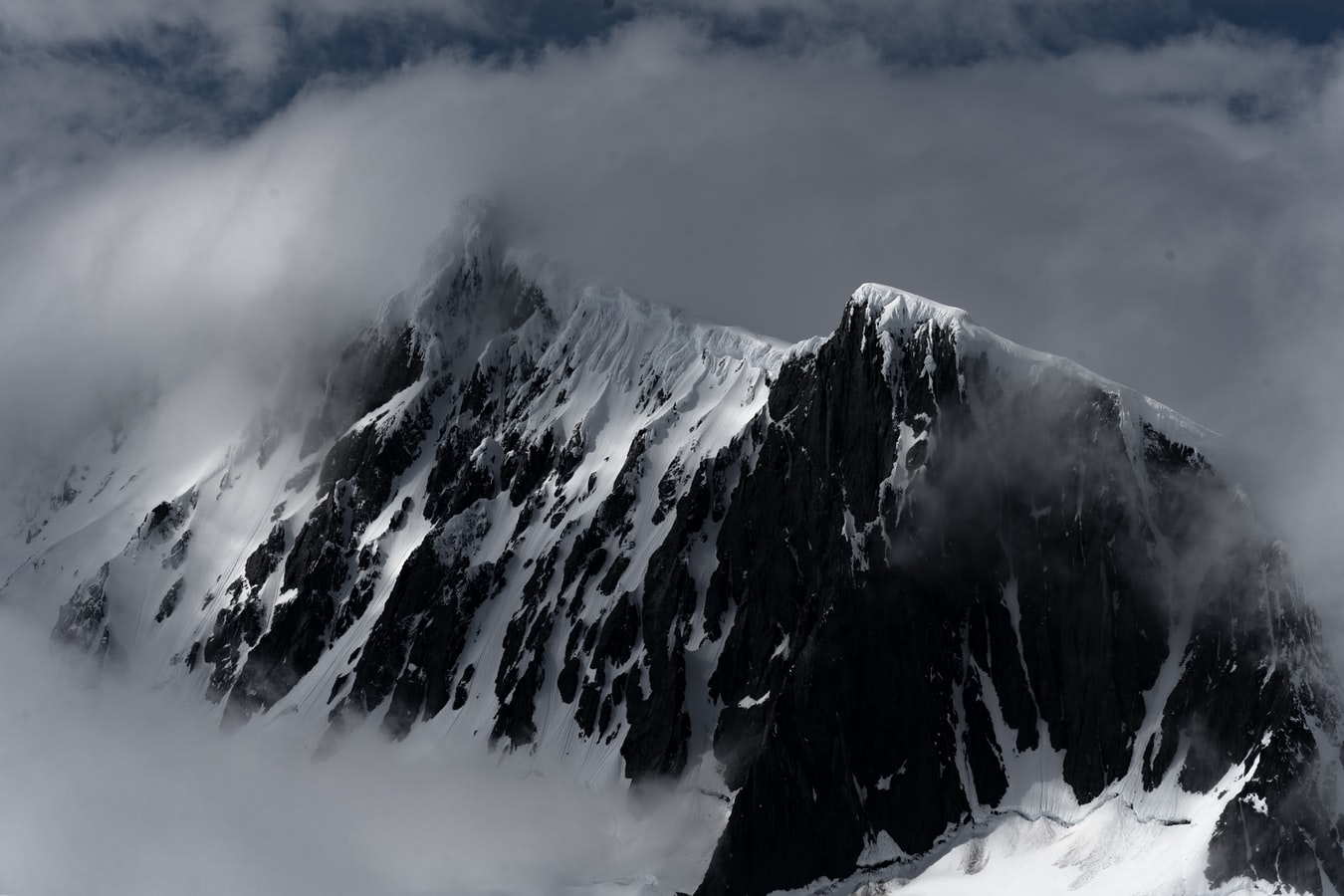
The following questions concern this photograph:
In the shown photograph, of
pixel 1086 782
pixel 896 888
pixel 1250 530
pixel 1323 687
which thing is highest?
pixel 1250 530

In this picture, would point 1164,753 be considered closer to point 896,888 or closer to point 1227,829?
point 1227,829

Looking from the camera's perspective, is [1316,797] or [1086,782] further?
[1086,782]

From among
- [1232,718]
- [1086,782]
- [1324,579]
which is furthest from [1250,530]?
[1086,782]

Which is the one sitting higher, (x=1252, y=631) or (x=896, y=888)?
(x=1252, y=631)

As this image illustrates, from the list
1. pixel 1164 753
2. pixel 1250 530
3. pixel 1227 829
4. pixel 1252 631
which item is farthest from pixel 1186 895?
pixel 1250 530

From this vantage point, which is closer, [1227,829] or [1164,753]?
[1227,829]

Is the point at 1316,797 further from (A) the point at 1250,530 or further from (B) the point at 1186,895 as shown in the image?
(A) the point at 1250,530

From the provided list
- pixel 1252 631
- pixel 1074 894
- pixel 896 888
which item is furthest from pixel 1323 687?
pixel 896 888

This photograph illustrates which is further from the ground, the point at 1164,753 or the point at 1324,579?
the point at 1324,579
